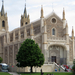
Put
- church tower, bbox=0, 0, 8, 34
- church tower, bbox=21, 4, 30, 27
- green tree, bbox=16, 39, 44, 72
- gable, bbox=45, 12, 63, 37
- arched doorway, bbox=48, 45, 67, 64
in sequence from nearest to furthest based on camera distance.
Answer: green tree, bbox=16, 39, 44, 72
arched doorway, bbox=48, 45, 67, 64
gable, bbox=45, 12, 63, 37
church tower, bbox=0, 0, 8, 34
church tower, bbox=21, 4, 30, 27

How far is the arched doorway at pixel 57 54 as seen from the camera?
63.8m

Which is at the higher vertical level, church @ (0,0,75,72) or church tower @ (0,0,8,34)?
church tower @ (0,0,8,34)

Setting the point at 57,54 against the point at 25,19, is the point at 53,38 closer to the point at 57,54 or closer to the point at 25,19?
the point at 57,54

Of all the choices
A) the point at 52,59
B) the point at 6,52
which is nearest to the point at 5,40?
the point at 6,52

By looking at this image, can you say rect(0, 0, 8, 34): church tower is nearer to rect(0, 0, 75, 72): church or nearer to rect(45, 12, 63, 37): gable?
rect(0, 0, 75, 72): church

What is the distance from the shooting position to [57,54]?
64.6 meters

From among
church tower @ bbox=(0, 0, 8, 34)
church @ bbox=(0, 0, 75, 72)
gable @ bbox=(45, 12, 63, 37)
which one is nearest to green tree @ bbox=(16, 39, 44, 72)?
church @ bbox=(0, 0, 75, 72)

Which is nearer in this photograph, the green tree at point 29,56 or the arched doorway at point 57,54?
the green tree at point 29,56

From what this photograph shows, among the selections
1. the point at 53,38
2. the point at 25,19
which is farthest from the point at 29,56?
the point at 25,19

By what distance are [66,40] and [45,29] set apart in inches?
291

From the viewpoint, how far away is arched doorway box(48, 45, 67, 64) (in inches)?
2513

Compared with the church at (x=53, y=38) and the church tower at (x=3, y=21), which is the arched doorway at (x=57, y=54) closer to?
the church at (x=53, y=38)

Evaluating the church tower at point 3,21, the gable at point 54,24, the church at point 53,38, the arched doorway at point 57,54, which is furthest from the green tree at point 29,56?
the church tower at point 3,21

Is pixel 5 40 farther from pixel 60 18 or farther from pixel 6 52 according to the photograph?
pixel 60 18
